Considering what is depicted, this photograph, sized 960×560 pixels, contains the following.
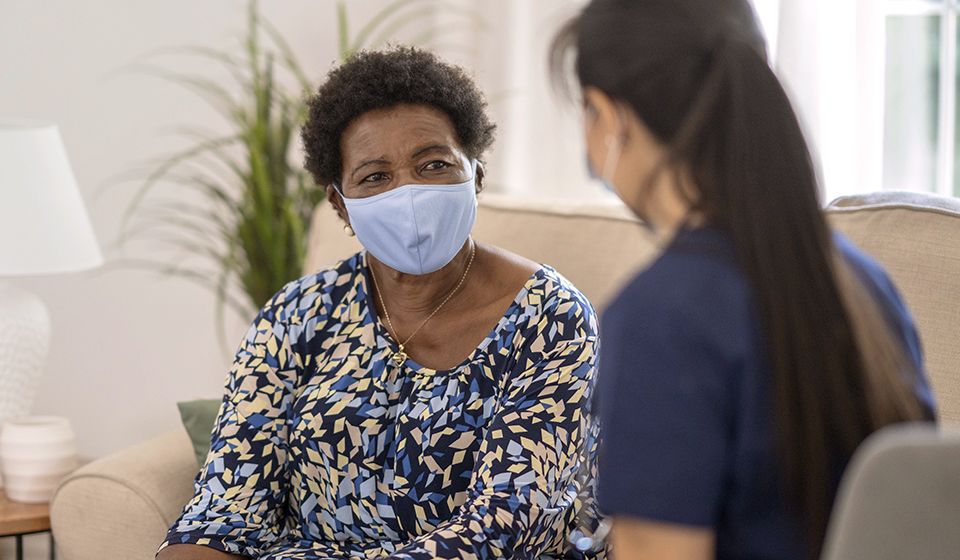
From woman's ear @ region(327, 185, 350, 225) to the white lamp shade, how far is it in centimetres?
70

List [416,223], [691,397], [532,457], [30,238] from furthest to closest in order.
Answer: [30,238] → [416,223] → [532,457] → [691,397]

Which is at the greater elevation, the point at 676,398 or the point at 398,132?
the point at 398,132

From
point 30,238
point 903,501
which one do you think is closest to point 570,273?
point 30,238

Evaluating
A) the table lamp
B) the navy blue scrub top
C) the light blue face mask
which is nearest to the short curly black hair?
the light blue face mask

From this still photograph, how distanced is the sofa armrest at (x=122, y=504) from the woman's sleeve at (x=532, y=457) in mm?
564

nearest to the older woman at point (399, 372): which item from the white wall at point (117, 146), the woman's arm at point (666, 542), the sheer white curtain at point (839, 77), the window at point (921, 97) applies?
the woman's arm at point (666, 542)

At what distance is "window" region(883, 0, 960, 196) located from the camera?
7.57ft

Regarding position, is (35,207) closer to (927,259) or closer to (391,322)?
(391,322)

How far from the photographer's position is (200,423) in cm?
192

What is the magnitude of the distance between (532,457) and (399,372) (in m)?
0.28

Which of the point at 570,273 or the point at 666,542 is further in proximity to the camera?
the point at 570,273

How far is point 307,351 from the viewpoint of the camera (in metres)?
1.72

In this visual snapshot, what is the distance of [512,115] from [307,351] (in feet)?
4.26

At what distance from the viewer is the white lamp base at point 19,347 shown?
218 cm
